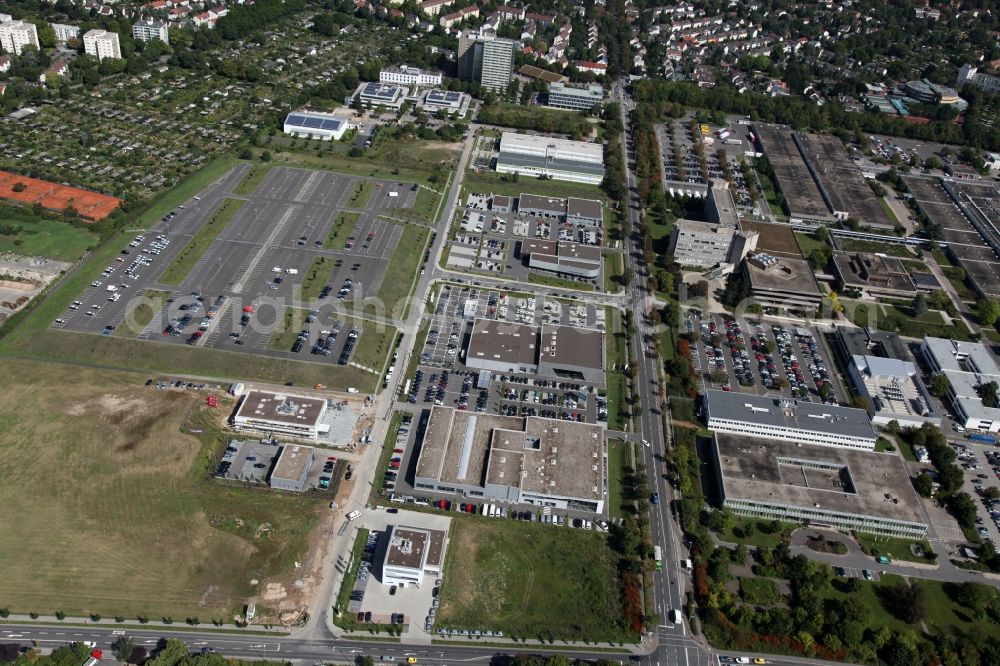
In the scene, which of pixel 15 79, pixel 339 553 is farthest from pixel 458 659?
pixel 15 79

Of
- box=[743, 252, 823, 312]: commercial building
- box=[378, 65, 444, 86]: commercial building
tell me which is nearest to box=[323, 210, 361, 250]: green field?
box=[743, 252, 823, 312]: commercial building

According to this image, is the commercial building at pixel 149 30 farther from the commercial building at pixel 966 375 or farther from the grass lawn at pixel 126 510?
the commercial building at pixel 966 375

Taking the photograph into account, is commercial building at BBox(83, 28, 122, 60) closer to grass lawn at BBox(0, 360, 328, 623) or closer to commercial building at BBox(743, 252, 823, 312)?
grass lawn at BBox(0, 360, 328, 623)

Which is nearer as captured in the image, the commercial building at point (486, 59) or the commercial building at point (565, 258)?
the commercial building at point (565, 258)

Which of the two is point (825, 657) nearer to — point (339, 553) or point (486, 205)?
point (339, 553)

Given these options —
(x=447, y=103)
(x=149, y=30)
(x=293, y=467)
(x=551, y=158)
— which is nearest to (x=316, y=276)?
(x=293, y=467)

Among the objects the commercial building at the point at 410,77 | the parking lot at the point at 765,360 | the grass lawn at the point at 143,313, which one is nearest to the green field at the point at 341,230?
the grass lawn at the point at 143,313

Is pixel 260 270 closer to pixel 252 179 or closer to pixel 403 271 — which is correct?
pixel 403 271
